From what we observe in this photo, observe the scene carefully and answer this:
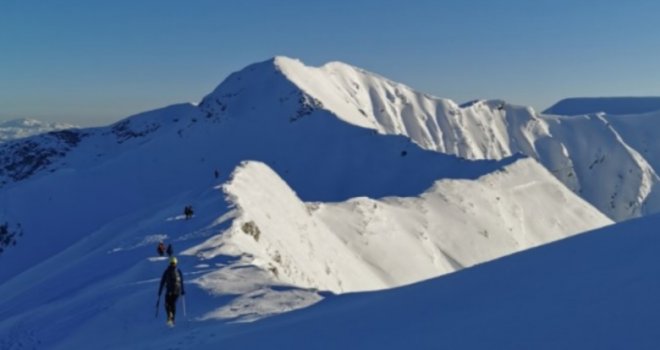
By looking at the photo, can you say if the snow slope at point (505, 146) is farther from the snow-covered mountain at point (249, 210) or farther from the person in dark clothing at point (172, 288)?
the person in dark clothing at point (172, 288)

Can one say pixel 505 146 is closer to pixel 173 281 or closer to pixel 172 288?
pixel 173 281

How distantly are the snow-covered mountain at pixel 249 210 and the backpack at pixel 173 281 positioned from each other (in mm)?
1195

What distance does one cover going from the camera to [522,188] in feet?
271

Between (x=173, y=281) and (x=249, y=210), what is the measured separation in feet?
58.6

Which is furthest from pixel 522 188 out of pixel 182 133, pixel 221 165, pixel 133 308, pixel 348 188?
pixel 133 308

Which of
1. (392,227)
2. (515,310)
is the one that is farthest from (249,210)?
(392,227)


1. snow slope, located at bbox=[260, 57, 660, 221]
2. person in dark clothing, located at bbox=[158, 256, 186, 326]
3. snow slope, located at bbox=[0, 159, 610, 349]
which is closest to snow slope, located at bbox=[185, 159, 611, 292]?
snow slope, located at bbox=[0, 159, 610, 349]

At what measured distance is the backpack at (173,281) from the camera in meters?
15.0

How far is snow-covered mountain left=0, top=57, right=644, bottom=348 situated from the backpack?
120cm

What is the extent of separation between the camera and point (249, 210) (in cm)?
3294

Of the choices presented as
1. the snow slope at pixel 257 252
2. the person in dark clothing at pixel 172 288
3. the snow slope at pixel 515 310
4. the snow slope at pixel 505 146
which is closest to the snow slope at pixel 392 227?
the snow slope at pixel 257 252

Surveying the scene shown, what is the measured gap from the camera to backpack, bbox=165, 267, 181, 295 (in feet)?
49.2

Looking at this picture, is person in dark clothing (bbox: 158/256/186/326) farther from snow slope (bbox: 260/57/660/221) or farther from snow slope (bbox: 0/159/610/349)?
snow slope (bbox: 260/57/660/221)

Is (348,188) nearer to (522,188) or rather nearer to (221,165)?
(221,165)
